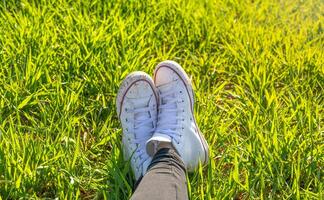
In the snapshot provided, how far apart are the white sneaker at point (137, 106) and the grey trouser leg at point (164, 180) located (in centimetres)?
18

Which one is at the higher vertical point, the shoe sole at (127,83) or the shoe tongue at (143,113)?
the shoe sole at (127,83)

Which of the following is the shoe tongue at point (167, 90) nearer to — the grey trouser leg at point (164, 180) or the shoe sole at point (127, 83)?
the shoe sole at point (127, 83)

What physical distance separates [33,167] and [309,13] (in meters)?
1.79

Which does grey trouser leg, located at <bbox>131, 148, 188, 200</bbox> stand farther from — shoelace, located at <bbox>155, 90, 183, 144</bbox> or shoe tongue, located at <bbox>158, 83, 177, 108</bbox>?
shoe tongue, located at <bbox>158, 83, 177, 108</bbox>

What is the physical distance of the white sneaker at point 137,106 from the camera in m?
1.67

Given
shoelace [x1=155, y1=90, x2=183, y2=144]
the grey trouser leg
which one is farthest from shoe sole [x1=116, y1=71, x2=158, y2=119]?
the grey trouser leg

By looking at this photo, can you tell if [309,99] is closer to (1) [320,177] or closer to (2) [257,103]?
(2) [257,103]

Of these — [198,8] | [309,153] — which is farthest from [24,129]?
[198,8]

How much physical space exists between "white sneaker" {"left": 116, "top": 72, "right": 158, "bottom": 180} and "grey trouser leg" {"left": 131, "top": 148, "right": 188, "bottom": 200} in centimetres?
18

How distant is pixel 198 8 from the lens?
2492 mm

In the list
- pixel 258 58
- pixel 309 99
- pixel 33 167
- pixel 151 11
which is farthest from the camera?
pixel 151 11

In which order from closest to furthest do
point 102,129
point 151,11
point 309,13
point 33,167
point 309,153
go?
point 33,167 → point 309,153 → point 102,129 → point 151,11 → point 309,13

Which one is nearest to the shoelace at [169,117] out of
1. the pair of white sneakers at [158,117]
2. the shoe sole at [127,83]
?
the pair of white sneakers at [158,117]

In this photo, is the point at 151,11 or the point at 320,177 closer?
the point at 320,177
